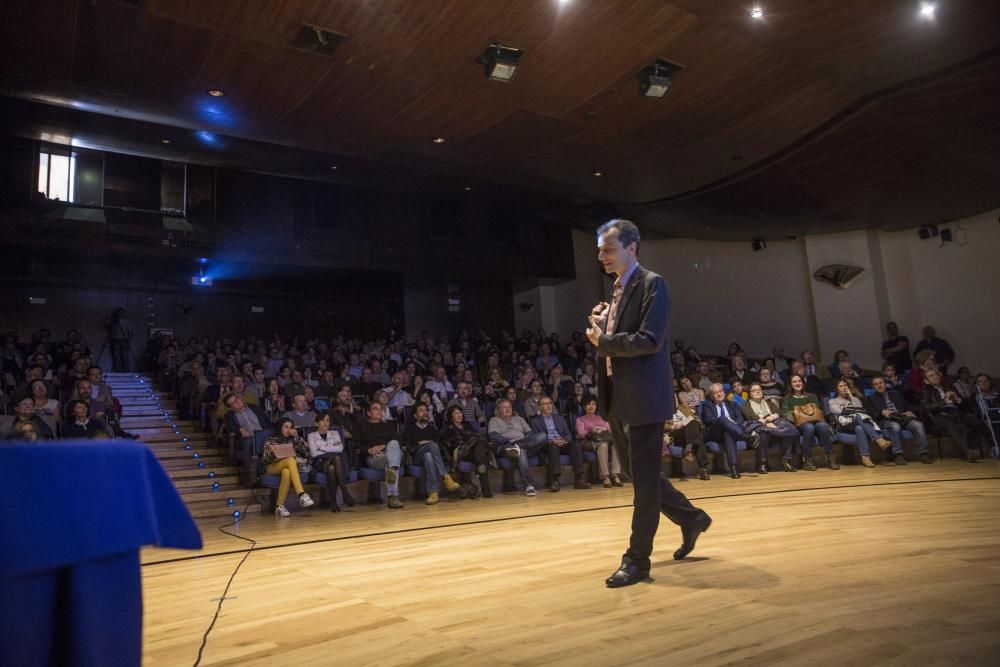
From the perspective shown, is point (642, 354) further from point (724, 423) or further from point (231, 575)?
point (724, 423)

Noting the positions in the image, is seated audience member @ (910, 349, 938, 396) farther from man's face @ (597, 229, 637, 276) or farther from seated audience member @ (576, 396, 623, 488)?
man's face @ (597, 229, 637, 276)

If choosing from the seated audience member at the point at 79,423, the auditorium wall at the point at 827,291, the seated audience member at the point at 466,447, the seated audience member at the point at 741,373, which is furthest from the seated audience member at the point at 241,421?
the auditorium wall at the point at 827,291

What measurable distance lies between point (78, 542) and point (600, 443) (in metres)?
6.24

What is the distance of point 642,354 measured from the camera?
91.7 inches

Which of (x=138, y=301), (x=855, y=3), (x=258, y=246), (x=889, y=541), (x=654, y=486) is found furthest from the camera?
(x=138, y=301)

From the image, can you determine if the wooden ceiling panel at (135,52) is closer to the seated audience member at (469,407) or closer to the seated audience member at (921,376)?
the seated audience member at (469,407)

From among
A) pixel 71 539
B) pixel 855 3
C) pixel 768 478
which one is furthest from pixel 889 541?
pixel 855 3

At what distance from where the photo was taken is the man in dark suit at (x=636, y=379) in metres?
2.33

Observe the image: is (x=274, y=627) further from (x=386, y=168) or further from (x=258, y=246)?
(x=258, y=246)

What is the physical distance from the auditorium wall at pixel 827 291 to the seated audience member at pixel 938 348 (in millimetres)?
432

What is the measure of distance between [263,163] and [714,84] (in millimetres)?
6803

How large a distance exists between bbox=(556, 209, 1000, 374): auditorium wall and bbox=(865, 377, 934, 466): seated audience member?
3.15 metres

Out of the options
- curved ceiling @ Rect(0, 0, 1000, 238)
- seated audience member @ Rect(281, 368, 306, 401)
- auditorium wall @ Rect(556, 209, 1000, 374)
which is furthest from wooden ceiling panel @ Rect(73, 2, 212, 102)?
auditorium wall @ Rect(556, 209, 1000, 374)

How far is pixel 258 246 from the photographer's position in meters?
10.9
